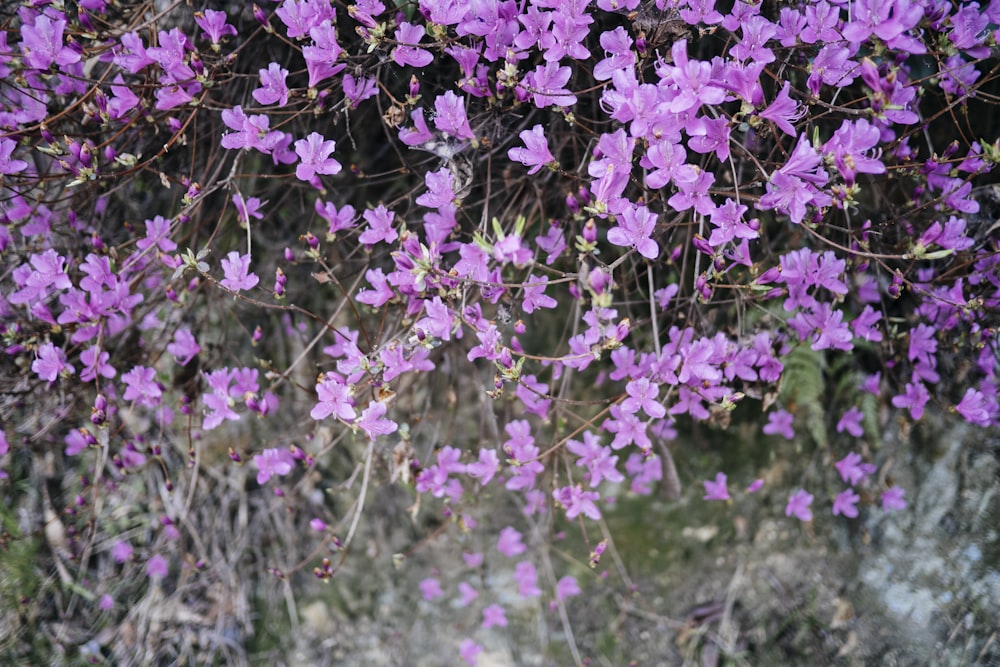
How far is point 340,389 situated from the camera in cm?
184

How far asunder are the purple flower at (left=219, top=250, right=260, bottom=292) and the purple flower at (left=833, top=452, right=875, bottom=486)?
6.91ft

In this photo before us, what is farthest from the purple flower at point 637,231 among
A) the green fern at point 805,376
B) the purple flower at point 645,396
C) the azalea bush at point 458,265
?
the green fern at point 805,376

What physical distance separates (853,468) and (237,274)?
220 centimetres

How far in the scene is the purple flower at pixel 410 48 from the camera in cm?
181

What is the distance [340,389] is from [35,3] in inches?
53.7

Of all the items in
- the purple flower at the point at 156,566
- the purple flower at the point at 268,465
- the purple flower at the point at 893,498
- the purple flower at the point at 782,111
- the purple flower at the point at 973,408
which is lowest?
the purple flower at the point at 156,566

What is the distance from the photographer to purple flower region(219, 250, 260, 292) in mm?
1905

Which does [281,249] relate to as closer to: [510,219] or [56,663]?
[510,219]

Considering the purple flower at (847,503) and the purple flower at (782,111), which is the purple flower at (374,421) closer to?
the purple flower at (782,111)

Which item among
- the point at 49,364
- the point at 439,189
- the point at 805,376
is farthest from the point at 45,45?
the point at 805,376

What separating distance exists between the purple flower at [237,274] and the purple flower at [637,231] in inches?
38.5

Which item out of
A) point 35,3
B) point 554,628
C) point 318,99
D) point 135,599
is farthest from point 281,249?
point 554,628

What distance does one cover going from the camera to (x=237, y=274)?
1933 mm

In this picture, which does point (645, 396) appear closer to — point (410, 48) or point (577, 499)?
point (577, 499)
